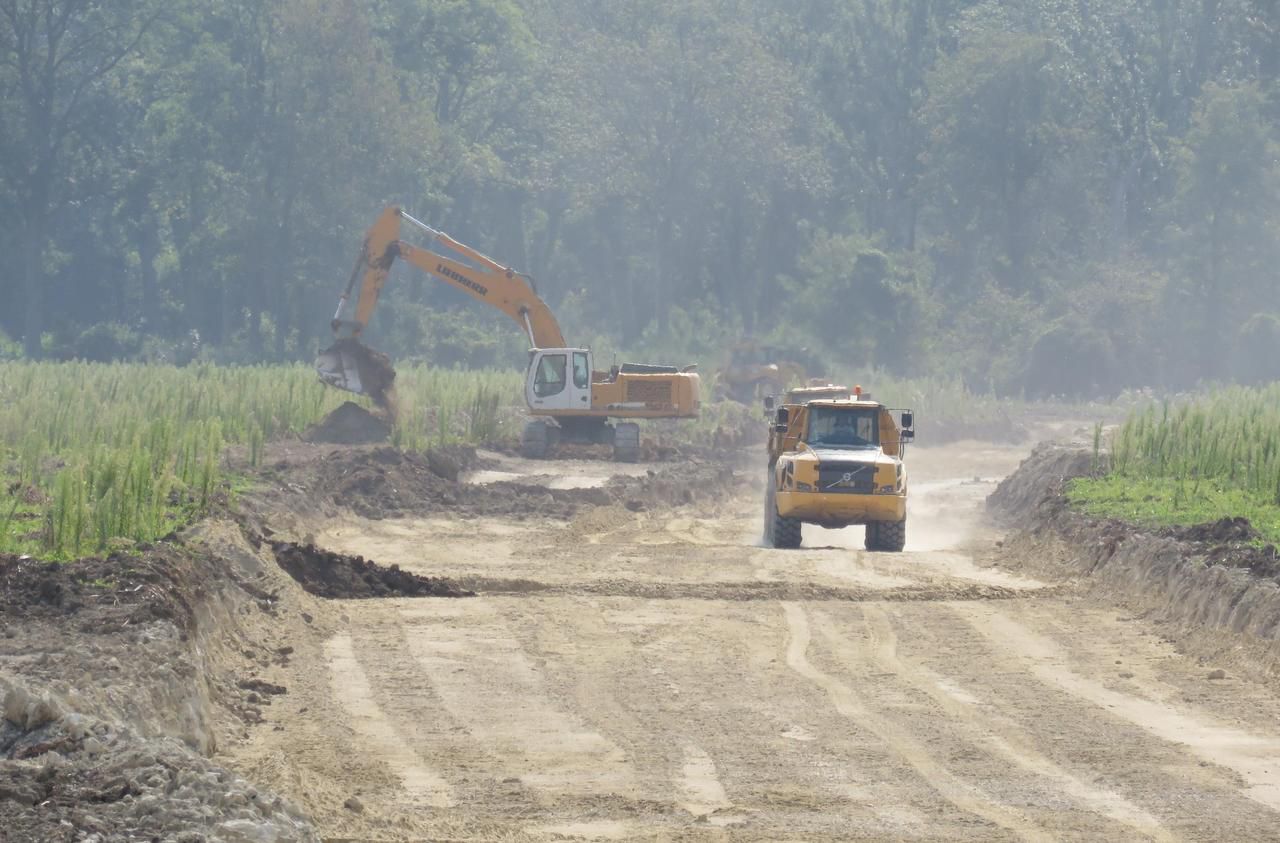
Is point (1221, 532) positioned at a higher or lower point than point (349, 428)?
lower

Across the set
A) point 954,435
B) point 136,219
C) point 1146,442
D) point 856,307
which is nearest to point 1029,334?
point 856,307

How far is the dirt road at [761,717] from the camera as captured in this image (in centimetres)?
1059

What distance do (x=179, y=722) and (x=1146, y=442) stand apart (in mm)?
18030

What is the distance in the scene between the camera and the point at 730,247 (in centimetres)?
8481

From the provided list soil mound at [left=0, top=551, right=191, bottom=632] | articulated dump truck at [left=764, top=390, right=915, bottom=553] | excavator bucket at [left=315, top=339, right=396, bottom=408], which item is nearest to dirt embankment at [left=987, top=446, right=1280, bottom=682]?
articulated dump truck at [left=764, top=390, right=915, bottom=553]

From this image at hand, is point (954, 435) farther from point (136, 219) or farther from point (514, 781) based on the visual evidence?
point (514, 781)

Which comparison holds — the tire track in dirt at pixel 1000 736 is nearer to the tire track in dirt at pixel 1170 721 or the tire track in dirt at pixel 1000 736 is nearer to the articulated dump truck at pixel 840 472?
the tire track in dirt at pixel 1170 721

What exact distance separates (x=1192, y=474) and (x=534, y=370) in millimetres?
14171

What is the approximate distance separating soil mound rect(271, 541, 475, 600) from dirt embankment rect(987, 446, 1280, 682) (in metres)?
6.52

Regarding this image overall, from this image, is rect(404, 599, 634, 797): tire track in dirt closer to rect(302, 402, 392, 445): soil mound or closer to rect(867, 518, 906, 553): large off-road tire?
rect(867, 518, 906, 553): large off-road tire

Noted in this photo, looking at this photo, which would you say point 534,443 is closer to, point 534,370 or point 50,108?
point 534,370

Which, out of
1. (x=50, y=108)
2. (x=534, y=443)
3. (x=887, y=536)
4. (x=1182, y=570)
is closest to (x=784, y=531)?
(x=887, y=536)

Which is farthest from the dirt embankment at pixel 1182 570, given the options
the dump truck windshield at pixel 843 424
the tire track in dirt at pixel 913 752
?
the tire track in dirt at pixel 913 752

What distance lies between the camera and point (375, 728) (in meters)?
12.6
